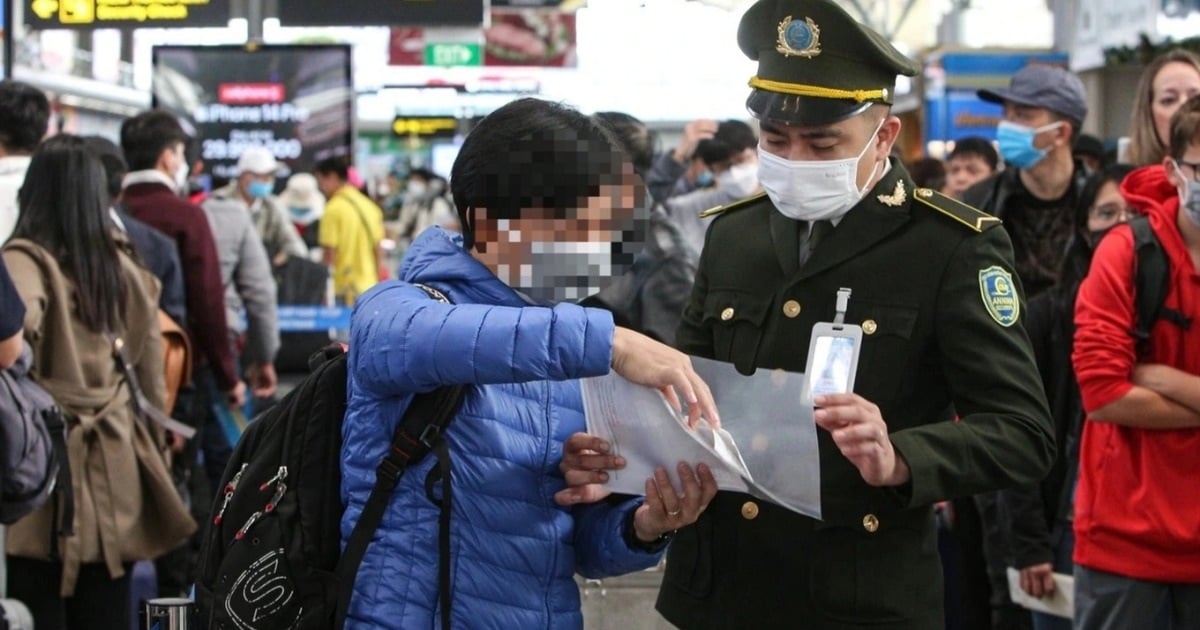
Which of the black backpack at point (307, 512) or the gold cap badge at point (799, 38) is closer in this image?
the black backpack at point (307, 512)

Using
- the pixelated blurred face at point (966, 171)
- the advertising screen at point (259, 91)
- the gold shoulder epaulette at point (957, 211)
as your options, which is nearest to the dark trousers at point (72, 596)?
the gold shoulder epaulette at point (957, 211)

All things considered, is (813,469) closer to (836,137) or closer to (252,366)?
(836,137)

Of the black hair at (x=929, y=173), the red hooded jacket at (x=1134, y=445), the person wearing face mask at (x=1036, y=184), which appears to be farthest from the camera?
the black hair at (x=929, y=173)

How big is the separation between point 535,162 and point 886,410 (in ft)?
2.76

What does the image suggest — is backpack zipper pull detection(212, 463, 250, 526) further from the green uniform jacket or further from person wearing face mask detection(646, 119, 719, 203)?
person wearing face mask detection(646, 119, 719, 203)

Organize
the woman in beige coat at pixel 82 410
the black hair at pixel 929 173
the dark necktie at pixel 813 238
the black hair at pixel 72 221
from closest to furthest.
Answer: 1. the dark necktie at pixel 813 238
2. the woman in beige coat at pixel 82 410
3. the black hair at pixel 72 221
4. the black hair at pixel 929 173

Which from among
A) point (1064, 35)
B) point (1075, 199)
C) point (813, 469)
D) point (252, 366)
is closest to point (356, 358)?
point (813, 469)

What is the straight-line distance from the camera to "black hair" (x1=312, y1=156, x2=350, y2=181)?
497 inches

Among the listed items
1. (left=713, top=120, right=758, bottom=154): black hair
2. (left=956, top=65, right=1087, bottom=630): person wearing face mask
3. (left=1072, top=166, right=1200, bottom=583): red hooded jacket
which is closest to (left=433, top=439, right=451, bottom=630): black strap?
(left=1072, top=166, right=1200, bottom=583): red hooded jacket

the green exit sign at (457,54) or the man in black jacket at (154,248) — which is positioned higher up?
the green exit sign at (457,54)

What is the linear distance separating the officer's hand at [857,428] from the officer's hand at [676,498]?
205mm

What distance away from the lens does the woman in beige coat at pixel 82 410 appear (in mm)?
5297

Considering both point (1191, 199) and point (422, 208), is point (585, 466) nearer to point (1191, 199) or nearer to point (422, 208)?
point (1191, 199)

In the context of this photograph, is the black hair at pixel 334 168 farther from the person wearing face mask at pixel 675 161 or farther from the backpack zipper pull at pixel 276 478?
the backpack zipper pull at pixel 276 478
